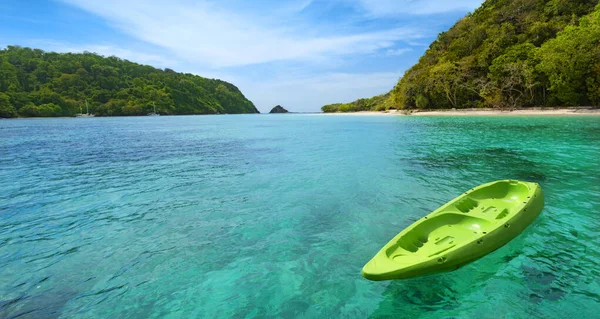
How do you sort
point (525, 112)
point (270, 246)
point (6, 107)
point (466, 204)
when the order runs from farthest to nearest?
1. point (6, 107)
2. point (525, 112)
3. point (466, 204)
4. point (270, 246)

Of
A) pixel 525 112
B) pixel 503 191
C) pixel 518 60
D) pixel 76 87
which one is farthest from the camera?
pixel 76 87

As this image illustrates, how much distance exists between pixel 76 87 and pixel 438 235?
176 meters

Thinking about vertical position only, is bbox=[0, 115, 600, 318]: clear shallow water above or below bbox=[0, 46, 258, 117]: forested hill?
below

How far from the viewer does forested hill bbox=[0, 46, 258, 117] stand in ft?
374

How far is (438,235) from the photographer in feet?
19.6

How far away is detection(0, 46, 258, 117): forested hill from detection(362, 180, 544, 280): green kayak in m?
144

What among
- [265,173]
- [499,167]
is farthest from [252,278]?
[499,167]

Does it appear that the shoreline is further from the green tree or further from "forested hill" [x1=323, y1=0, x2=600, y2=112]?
the green tree

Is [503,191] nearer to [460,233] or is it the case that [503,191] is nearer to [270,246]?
[460,233]

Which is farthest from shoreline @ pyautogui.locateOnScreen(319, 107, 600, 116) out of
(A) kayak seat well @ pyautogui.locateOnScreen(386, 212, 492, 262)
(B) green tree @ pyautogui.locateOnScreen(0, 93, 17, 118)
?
(B) green tree @ pyautogui.locateOnScreen(0, 93, 17, 118)

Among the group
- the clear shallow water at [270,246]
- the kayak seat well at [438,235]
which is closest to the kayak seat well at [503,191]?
the clear shallow water at [270,246]

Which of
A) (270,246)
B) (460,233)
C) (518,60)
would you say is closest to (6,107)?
(270,246)

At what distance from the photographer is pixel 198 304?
16.0 ft

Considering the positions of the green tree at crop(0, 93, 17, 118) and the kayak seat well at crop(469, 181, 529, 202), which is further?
the green tree at crop(0, 93, 17, 118)
